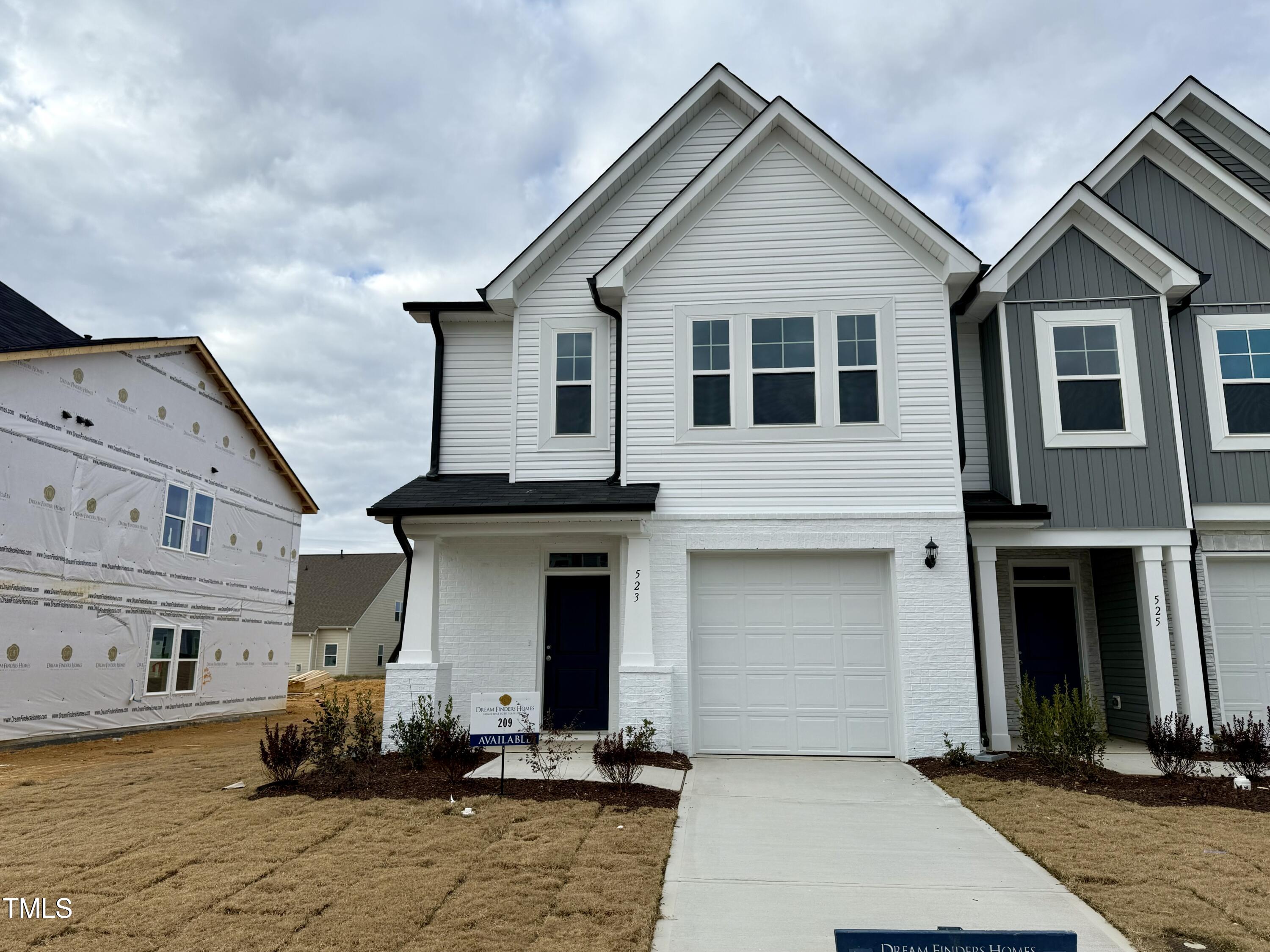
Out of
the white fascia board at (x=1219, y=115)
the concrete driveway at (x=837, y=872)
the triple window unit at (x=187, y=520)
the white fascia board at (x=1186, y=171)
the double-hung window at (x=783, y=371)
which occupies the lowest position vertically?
the concrete driveway at (x=837, y=872)

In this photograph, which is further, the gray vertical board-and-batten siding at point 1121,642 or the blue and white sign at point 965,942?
the gray vertical board-and-batten siding at point 1121,642

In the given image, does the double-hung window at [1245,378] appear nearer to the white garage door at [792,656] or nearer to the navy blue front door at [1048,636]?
the navy blue front door at [1048,636]

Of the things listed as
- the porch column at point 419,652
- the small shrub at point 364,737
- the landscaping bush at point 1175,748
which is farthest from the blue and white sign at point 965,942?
the porch column at point 419,652

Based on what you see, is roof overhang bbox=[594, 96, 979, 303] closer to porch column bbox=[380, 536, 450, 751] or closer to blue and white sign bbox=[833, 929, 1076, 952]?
porch column bbox=[380, 536, 450, 751]

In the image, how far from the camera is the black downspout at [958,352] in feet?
36.8

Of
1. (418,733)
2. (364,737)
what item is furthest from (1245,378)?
(364,737)

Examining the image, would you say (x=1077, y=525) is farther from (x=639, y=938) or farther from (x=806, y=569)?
(x=639, y=938)

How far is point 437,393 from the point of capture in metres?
12.9

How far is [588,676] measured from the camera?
11734 millimetres

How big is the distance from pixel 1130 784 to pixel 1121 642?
4.06 metres

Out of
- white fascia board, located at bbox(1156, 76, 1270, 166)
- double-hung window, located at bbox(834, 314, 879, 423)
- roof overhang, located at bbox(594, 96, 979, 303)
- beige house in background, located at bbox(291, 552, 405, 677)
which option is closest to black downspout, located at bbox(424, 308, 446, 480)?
roof overhang, located at bbox(594, 96, 979, 303)

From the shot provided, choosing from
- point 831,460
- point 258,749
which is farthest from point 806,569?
point 258,749

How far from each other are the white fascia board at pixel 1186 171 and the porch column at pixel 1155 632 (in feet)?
16.4

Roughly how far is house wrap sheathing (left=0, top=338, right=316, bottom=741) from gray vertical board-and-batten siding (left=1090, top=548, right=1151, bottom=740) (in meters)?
17.2
